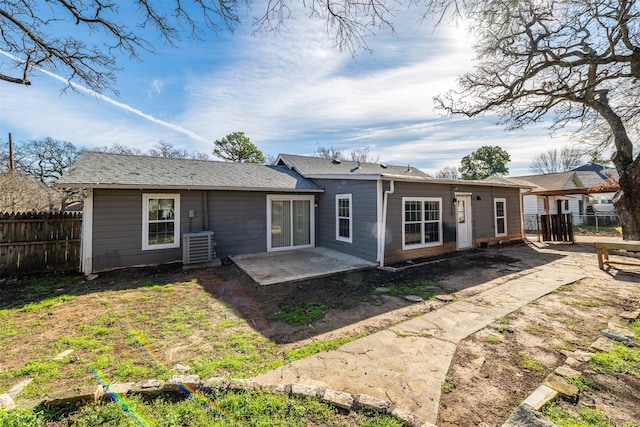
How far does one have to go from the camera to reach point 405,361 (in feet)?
9.63

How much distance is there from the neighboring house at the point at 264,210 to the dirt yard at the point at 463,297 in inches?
35.3

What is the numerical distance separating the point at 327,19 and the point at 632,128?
1169 cm

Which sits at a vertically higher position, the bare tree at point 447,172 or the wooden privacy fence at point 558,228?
the bare tree at point 447,172

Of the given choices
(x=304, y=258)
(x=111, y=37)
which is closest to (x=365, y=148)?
(x=304, y=258)

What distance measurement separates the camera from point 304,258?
8234mm

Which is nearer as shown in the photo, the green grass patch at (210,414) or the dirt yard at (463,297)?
the green grass patch at (210,414)

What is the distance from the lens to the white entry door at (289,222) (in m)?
9.38

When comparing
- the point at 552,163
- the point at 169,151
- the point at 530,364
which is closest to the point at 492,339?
the point at 530,364

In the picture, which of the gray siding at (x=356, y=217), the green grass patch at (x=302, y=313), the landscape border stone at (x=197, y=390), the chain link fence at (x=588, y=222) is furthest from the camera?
the chain link fence at (x=588, y=222)

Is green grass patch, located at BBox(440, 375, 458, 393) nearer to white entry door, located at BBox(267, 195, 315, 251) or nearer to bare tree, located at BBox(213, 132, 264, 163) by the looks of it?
white entry door, located at BBox(267, 195, 315, 251)

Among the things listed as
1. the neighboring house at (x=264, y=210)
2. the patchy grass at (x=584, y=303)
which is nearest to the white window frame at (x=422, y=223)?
the neighboring house at (x=264, y=210)

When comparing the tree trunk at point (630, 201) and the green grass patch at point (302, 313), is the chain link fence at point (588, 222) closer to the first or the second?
the tree trunk at point (630, 201)

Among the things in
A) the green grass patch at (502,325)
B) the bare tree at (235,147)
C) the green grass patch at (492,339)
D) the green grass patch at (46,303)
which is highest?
the bare tree at (235,147)

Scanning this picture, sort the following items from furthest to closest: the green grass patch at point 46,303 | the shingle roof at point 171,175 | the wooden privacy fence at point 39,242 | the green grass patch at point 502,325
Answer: the shingle roof at point 171,175
the wooden privacy fence at point 39,242
the green grass patch at point 46,303
the green grass patch at point 502,325
